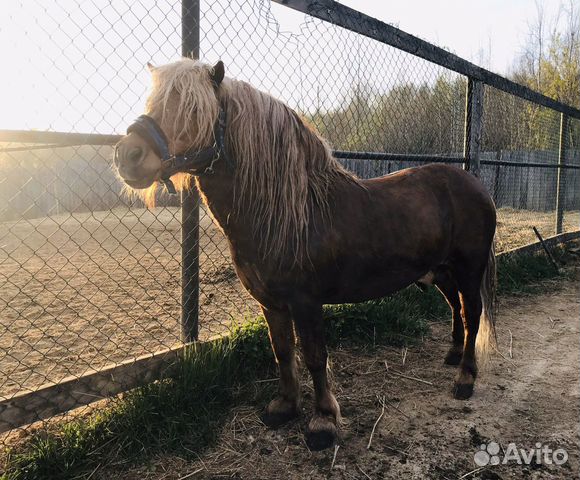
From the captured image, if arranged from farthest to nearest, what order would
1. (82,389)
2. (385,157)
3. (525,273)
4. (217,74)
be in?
(525,273)
(385,157)
(82,389)
(217,74)

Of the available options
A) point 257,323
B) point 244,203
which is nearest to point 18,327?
point 257,323

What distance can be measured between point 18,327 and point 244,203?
315 centimetres

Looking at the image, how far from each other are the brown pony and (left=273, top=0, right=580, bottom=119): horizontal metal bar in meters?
1.25

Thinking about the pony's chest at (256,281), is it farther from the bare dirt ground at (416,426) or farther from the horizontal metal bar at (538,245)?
the horizontal metal bar at (538,245)

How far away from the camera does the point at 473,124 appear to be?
4.30m

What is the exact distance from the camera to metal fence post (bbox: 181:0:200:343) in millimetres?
2379

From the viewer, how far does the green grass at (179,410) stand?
6.41 ft

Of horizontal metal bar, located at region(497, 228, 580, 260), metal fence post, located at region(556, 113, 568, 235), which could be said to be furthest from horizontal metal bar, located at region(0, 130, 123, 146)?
metal fence post, located at region(556, 113, 568, 235)

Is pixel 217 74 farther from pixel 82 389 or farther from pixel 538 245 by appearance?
pixel 538 245

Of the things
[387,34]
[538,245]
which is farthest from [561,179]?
[387,34]

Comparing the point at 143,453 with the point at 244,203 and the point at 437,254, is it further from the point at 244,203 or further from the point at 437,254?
the point at 437,254

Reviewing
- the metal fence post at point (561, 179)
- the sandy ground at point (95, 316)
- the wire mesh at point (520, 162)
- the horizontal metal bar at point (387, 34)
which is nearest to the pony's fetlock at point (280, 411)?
the sandy ground at point (95, 316)

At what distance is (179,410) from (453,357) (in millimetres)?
2037

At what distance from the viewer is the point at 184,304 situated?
8.57 ft
